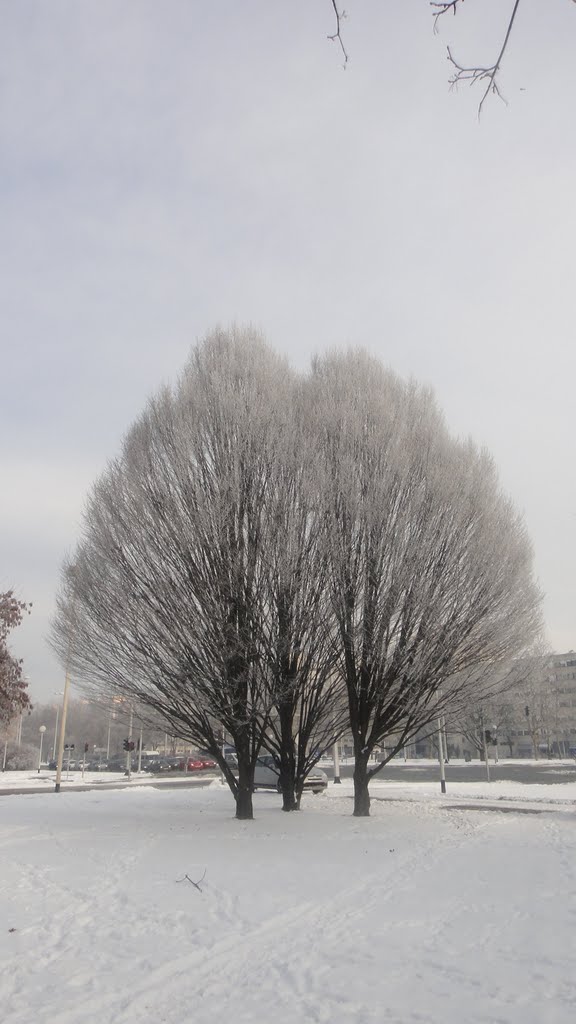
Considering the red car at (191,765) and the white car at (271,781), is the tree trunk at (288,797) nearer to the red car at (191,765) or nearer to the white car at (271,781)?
the white car at (271,781)

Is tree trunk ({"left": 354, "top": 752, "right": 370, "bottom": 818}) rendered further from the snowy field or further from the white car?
the white car

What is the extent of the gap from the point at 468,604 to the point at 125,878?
9389mm

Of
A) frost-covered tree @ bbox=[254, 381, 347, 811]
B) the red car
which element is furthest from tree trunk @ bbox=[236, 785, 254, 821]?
the red car

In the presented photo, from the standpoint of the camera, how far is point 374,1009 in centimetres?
534

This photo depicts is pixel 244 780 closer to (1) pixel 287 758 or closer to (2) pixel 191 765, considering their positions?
(1) pixel 287 758

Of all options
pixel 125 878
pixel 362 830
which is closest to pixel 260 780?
pixel 362 830

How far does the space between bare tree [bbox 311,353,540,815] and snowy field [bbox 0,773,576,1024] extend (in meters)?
3.15

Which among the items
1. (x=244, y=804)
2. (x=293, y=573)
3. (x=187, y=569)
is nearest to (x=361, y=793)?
(x=244, y=804)

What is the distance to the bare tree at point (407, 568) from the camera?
52.3 feet

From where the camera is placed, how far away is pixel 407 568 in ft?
51.6

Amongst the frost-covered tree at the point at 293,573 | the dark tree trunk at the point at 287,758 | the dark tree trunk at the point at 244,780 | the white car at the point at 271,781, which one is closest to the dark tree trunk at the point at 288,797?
the dark tree trunk at the point at 287,758

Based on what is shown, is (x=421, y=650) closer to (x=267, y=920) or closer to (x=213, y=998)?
(x=267, y=920)

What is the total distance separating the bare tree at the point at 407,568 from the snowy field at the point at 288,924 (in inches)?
124

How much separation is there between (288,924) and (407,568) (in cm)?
900
